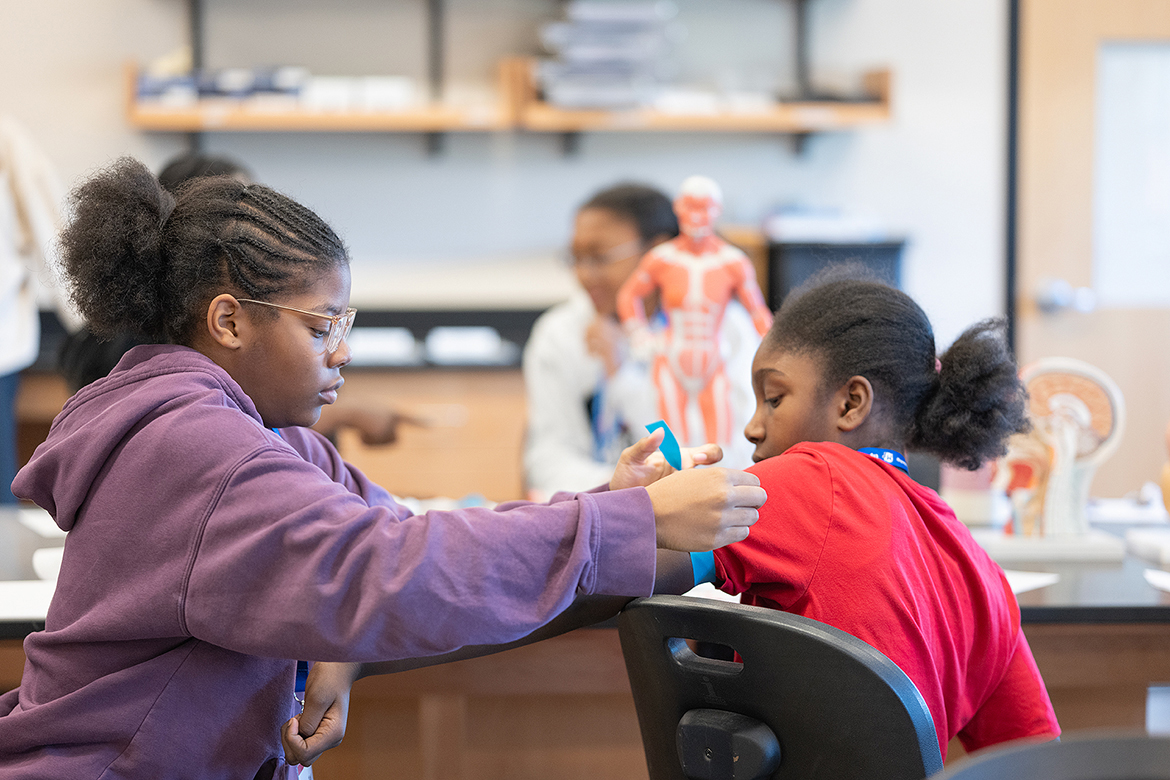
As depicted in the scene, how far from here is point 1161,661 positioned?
1341 millimetres

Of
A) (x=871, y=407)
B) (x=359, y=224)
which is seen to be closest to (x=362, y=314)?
(x=359, y=224)

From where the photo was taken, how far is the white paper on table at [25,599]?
1.24 metres

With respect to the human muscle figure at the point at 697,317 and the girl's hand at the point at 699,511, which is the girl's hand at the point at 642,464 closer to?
the girl's hand at the point at 699,511

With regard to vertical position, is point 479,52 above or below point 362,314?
above

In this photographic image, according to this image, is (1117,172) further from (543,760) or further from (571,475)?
(543,760)

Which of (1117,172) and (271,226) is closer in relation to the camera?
(271,226)

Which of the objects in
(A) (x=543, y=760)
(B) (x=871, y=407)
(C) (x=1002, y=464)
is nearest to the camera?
(B) (x=871, y=407)

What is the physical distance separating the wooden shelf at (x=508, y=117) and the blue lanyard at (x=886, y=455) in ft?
8.85

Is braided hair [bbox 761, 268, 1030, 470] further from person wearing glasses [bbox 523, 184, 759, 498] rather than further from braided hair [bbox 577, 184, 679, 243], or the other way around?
braided hair [bbox 577, 184, 679, 243]

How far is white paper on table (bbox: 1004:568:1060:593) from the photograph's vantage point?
1403 mm

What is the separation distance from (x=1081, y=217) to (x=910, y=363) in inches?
122

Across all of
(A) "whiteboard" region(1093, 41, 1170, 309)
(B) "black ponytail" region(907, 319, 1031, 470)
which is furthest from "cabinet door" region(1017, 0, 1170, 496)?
(B) "black ponytail" region(907, 319, 1031, 470)

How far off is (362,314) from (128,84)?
112 centimetres

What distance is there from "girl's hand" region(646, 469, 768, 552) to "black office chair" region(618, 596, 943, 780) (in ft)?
0.18
